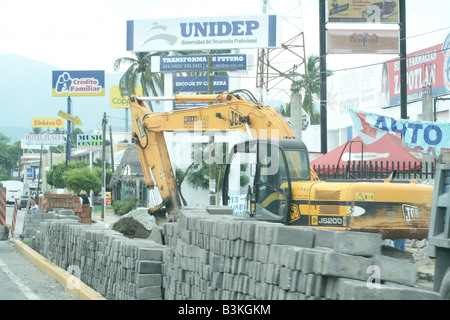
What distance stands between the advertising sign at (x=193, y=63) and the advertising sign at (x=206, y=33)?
3.03 feet

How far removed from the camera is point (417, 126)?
18.3 m

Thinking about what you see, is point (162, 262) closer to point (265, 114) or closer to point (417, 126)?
point (265, 114)

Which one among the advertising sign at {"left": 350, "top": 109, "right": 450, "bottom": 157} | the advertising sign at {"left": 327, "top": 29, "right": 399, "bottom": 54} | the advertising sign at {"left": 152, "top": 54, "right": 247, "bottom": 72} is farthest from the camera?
the advertising sign at {"left": 152, "top": 54, "right": 247, "bottom": 72}

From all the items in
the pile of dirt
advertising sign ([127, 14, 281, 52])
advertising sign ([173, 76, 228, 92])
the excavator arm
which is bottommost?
the pile of dirt

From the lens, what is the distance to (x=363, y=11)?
2891cm

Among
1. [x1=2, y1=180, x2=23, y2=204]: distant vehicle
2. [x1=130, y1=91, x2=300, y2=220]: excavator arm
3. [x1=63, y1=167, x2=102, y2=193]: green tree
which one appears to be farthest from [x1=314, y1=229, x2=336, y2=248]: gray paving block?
[x1=2, y1=180, x2=23, y2=204]: distant vehicle

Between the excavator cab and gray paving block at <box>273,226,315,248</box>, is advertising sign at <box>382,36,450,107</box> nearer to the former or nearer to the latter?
the excavator cab

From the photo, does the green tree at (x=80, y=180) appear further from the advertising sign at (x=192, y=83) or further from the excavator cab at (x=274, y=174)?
the excavator cab at (x=274, y=174)

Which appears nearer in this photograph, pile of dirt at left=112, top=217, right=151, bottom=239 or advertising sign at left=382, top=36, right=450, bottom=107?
pile of dirt at left=112, top=217, right=151, bottom=239

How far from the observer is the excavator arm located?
14945 mm

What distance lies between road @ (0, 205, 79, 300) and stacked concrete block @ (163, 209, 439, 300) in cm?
292

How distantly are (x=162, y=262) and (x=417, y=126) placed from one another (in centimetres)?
1082

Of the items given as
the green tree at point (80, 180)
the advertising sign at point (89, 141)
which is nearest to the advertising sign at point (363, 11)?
the green tree at point (80, 180)
